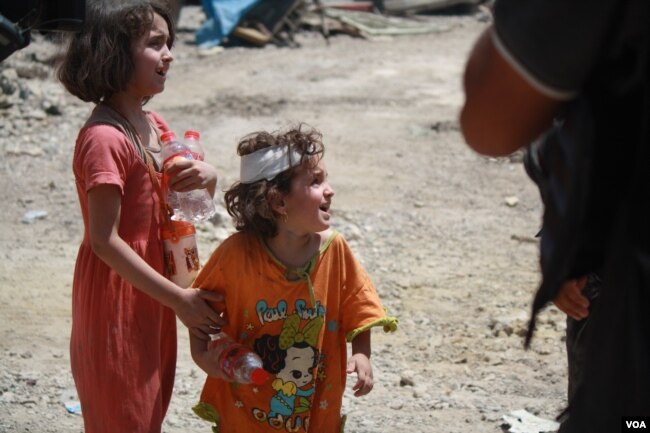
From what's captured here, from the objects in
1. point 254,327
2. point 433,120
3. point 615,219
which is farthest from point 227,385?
point 433,120

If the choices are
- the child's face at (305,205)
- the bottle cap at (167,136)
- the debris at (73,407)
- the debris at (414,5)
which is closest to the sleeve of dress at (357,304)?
the child's face at (305,205)

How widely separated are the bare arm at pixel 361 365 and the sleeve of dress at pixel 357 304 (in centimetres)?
4

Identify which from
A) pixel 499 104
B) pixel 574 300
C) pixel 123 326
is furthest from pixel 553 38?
pixel 123 326

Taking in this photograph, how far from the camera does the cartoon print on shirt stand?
10.8ft

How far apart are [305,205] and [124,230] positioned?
553 mm

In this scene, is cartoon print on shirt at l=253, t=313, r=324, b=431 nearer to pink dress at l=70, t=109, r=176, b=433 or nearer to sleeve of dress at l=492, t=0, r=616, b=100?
pink dress at l=70, t=109, r=176, b=433

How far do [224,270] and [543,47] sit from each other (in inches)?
61.9

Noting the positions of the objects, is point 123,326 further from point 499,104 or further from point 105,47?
point 499,104

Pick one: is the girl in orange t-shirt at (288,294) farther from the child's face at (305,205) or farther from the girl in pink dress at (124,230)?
the girl in pink dress at (124,230)

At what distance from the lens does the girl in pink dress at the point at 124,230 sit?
3260mm

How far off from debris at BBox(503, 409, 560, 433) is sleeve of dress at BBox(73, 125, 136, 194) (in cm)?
205

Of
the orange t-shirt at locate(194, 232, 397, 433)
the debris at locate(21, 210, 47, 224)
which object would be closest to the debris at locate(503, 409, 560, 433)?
the orange t-shirt at locate(194, 232, 397, 433)

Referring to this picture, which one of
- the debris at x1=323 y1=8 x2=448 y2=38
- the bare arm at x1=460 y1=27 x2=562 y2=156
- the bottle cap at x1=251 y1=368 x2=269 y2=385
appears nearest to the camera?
the bare arm at x1=460 y1=27 x2=562 y2=156

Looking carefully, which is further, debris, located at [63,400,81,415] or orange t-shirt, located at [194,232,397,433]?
debris, located at [63,400,81,415]
